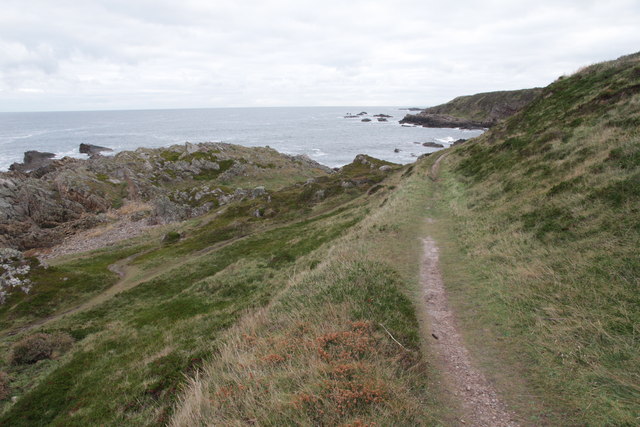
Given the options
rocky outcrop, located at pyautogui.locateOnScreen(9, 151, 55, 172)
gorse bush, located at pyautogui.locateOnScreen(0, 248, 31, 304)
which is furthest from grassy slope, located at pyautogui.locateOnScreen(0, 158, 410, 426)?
rocky outcrop, located at pyautogui.locateOnScreen(9, 151, 55, 172)

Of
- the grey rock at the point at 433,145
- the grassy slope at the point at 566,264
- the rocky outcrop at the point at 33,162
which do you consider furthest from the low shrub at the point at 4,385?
the grey rock at the point at 433,145

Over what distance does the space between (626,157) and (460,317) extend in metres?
15.0

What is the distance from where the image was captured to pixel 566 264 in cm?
1223

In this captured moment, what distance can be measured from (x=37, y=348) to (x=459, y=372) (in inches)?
1060

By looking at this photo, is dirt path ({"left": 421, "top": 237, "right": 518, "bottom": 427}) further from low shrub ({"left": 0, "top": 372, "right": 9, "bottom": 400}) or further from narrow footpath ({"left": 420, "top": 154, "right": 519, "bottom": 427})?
low shrub ({"left": 0, "top": 372, "right": 9, "bottom": 400})

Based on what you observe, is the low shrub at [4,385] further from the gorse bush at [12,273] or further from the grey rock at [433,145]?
the grey rock at [433,145]

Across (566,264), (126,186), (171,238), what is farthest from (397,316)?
(126,186)

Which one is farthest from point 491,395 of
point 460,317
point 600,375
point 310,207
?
point 310,207

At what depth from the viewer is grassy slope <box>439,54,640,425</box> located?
7477mm

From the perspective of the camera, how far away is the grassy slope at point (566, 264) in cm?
748

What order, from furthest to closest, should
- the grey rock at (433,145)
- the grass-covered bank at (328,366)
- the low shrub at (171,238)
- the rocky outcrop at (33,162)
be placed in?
the grey rock at (433,145)
the rocky outcrop at (33,162)
the low shrub at (171,238)
the grass-covered bank at (328,366)

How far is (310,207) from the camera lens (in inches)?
2229

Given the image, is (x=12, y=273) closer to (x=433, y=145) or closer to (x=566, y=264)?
(x=566, y=264)

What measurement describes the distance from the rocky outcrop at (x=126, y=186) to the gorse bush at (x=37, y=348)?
4303 centimetres
